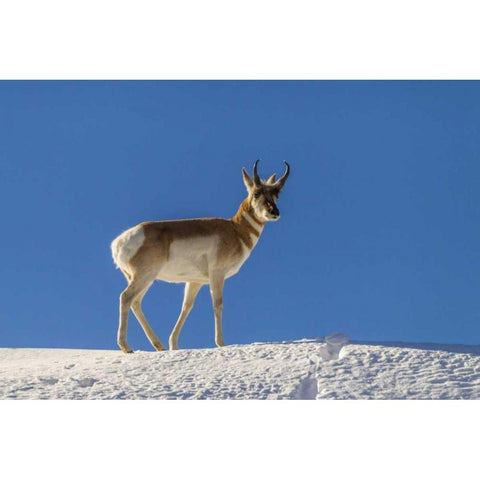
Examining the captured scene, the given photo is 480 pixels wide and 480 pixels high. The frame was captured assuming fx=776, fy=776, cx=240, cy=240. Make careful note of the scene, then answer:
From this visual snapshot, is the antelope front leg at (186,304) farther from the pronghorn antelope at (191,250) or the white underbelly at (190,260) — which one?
the white underbelly at (190,260)

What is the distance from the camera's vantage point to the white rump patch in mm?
13703

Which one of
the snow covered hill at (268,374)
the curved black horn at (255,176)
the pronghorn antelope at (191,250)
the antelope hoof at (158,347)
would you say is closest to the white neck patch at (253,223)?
the pronghorn antelope at (191,250)

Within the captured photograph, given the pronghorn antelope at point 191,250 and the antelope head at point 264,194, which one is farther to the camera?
the antelope head at point 264,194

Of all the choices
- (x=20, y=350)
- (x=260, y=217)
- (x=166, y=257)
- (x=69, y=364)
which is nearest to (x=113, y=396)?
(x=69, y=364)

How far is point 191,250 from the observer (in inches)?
553

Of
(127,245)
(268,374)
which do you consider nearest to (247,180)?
(127,245)

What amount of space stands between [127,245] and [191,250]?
116 centimetres

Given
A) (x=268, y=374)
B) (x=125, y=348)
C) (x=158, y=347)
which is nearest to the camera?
(x=268, y=374)

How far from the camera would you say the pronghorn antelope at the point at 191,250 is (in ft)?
44.8

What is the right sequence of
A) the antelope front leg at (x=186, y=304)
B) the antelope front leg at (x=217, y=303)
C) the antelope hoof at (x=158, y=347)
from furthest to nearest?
the antelope front leg at (x=186, y=304) → the antelope hoof at (x=158, y=347) → the antelope front leg at (x=217, y=303)

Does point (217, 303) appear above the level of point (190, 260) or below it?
below

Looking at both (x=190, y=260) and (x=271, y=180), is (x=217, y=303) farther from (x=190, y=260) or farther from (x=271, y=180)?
(x=271, y=180)

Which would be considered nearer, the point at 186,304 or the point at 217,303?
the point at 217,303

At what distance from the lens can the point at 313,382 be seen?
11164 millimetres
